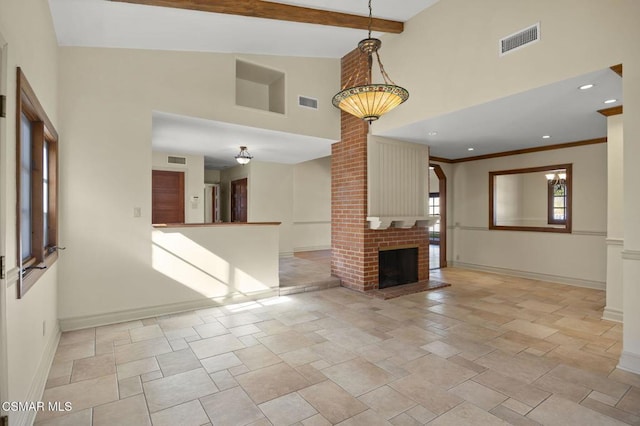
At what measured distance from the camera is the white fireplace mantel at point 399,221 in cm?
517

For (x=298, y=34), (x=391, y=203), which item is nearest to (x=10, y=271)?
(x=298, y=34)

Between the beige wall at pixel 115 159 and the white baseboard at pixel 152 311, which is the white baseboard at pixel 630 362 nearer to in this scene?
the white baseboard at pixel 152 311

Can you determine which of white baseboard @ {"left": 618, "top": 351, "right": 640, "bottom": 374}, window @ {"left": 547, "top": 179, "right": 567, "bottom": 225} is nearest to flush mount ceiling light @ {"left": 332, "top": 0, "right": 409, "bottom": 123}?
white baseboard @ {"left": 618, "top": 351, "right": 640, "bottom": 374}

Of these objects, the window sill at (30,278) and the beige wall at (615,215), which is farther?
the beige wall at (615,215)

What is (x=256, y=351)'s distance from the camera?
10.2ft

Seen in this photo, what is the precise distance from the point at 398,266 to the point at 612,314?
2901 mm

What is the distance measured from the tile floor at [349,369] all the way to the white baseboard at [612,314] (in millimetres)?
217

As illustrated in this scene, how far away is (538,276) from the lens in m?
6.29

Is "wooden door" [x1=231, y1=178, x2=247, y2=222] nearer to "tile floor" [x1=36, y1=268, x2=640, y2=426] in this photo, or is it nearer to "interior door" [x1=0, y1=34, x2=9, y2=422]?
"tile floor" [x1=36, y1=268, x2=640, y2=426]

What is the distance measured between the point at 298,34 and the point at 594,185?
5467mm

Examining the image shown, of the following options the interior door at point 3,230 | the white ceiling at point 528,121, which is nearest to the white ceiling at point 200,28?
the white ceiling at point 528,121

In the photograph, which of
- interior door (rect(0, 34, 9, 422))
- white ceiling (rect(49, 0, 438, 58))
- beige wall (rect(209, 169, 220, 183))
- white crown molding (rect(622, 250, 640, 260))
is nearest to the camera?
interior door (rect(0, 34, 9, 422))

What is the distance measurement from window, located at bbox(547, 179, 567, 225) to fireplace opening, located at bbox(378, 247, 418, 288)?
312cm

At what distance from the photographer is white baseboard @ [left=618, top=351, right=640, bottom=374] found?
8.80 feet
